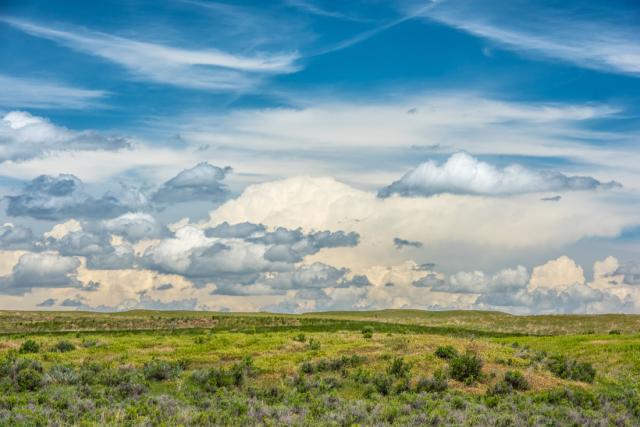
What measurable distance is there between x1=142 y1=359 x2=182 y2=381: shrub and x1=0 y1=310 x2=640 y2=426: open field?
51mm

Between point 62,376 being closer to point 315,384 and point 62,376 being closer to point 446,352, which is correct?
point 315,384

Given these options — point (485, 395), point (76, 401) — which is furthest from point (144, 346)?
point (485, 395)

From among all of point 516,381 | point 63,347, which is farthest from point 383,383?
point 63,347

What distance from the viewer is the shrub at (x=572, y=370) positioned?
33.7 metres

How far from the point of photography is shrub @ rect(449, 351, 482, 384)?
105 feet

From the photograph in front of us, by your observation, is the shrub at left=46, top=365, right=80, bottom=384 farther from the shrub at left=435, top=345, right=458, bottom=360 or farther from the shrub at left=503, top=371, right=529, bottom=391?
the shrub at left=503, top=371, right=529, bottom=391

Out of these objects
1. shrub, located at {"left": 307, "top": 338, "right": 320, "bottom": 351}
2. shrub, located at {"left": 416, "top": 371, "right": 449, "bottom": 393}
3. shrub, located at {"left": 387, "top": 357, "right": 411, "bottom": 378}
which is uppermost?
shrub, located at {"left": 307, "top": 338, "right": 320, "bottom": 351}

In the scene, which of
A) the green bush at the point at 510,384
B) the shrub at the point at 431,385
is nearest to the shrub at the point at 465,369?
the green bush at the point at 510,384

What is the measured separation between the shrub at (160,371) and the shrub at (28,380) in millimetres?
4655

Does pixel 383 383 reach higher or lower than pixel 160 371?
lower

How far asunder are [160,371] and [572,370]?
20.6 meters

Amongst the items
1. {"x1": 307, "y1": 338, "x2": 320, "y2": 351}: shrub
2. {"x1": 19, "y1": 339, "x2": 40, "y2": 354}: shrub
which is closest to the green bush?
{"x1": 307, "y1": 338, "x2": 320, "y2": 351}: shrub

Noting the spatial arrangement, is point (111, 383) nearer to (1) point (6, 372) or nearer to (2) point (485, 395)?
(1) point (6, 372)

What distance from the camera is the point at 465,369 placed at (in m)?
32.0
